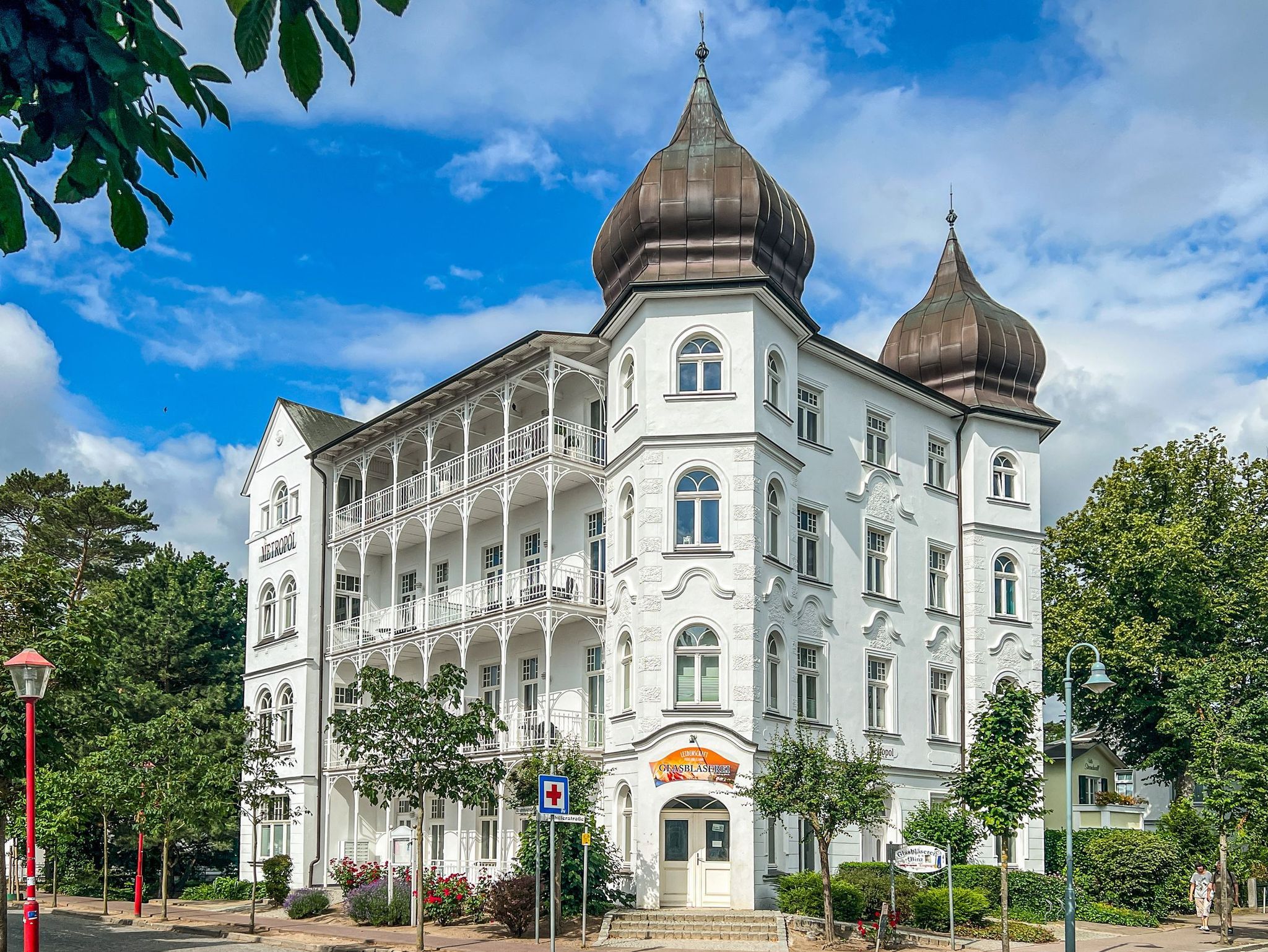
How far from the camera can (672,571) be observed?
29750 millimetres

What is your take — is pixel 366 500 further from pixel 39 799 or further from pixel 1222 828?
pixel 1222 828

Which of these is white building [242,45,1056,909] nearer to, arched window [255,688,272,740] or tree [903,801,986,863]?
arched window [255,688,272,740]

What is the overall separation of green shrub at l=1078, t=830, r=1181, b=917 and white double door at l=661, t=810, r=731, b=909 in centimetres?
1176

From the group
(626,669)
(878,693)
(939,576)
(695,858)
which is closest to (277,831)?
(626,669)

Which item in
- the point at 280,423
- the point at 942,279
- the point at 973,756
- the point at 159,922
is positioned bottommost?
the point at 159,922

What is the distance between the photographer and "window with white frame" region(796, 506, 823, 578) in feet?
107

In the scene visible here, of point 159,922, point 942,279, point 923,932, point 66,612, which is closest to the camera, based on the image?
point 66,612

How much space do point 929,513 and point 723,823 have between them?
11609mm

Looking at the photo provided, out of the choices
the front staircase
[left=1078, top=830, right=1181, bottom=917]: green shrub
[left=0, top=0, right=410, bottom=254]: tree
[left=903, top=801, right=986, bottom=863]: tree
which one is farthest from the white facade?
[left=0, top=0, right=410, bottom=254]: tree

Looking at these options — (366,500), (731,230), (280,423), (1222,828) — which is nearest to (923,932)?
(1222,828)

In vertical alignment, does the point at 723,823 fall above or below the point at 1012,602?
below

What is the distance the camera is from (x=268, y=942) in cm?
2841

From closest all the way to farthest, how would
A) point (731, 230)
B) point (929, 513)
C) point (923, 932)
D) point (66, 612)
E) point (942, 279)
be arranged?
point (66, 612)
point (923, 932)
point (731, 230)
point (929, 513)
point (942, 279)

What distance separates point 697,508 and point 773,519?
81.7 inches
